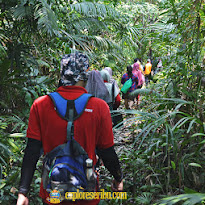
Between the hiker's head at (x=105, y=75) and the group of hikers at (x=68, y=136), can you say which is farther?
the hiker's head at (x=105, y=75)

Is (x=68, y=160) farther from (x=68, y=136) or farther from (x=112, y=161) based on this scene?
(x=112, y=161)

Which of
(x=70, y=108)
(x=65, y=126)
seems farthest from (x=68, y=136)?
(x=70, y=108)

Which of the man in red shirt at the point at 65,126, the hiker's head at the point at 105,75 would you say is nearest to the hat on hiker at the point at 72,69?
the man in red shirt at the point at 65,126

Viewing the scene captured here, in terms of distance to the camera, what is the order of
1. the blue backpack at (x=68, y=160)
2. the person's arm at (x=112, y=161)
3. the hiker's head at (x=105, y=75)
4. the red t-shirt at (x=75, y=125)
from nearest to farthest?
1. the blue backpack at (x=68, y=160)
2. the red t-shirt at (x=75, y=125)
3. the person's arm at (x=112, y=161)
4. the hiker's head at (x=105, y=75)

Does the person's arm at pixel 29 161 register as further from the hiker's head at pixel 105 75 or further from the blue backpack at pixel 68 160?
the hiker's head at pixel 105 75

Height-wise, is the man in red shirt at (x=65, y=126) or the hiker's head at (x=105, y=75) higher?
the man in red shirt at (x=65, y=126)

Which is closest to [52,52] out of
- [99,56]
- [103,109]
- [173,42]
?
[173,42]

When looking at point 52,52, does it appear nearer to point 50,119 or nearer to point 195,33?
point 195,33

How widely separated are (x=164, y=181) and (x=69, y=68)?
1.87 metres

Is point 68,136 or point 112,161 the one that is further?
point 112,161

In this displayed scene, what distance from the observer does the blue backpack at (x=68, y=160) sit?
5.39 ft

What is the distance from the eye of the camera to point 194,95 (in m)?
2.86

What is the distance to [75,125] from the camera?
5.72ft

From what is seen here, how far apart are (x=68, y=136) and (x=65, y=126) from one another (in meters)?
0.07
